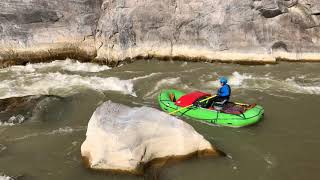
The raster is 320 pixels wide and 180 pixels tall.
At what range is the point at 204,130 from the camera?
12.7 meters

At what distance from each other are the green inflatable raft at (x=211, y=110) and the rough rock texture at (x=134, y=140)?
2360 mm

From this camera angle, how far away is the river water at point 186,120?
413 inches

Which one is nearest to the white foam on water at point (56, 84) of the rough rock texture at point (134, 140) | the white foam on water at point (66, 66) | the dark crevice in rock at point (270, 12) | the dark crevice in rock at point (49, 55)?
the white foam on water at point (66, 66)

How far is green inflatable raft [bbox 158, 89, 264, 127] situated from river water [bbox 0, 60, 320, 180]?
0.85 ft

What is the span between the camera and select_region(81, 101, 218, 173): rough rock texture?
33.0 ft

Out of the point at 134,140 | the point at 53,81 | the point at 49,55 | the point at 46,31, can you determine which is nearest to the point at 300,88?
the point at 134,140

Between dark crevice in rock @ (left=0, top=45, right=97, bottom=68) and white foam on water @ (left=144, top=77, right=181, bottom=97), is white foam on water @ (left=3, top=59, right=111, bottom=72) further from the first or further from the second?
white foam on water @ (left=144, top=77, right=181, bottom=97)

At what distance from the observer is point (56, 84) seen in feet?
56.0

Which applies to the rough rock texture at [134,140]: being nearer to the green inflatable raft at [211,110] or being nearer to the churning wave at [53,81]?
A: the green inflatable raft at [211,110]

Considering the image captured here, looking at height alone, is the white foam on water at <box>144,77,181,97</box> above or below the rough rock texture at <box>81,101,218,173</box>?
above

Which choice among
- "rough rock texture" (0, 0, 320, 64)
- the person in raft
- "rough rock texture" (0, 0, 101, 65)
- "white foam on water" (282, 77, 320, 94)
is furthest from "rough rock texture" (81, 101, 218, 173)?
"rough rock texture" (0, 0, 101, 65)

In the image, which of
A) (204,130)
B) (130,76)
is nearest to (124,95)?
(130,76)

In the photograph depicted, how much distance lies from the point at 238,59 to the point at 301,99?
473 centimetres

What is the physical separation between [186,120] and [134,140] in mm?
3594
